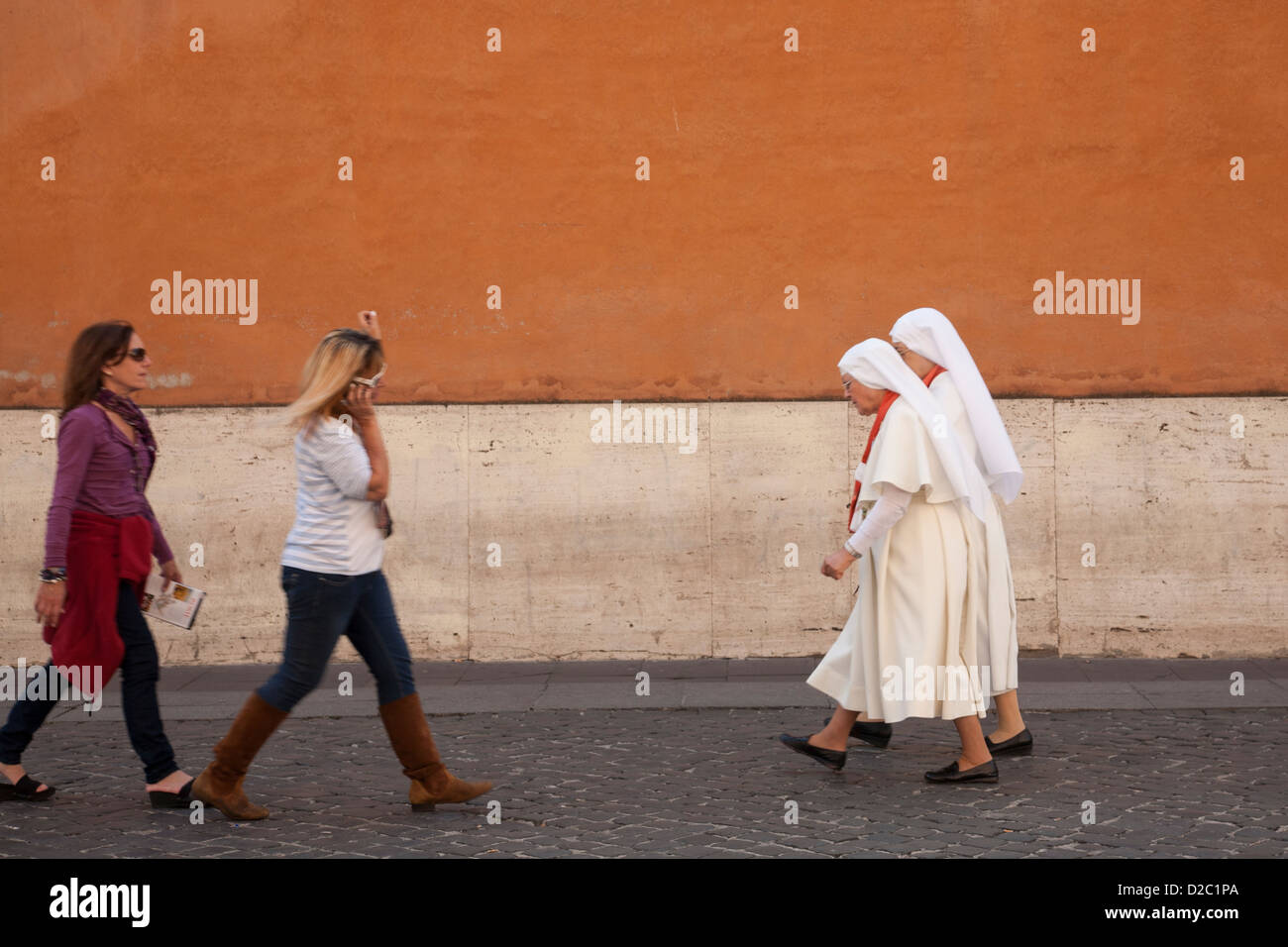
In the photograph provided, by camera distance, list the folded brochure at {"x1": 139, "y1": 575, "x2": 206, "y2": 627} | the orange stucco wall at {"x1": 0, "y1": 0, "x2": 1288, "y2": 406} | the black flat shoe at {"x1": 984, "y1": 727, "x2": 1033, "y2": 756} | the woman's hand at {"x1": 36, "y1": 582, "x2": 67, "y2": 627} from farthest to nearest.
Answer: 1. the orange stucco wall at {"x1": 0, "y1": 0, "x2": 1288, "y2": 406}
2. the black flat shoe at {"x1": 984, "y1": 727, "x2": 1033, "y2": 756}
3. the folded brochure at {"x1": 139, "y1": 575, "x2": 206, "y2": 627}
4. the woman's hand at {"x1": 36, "y1": 582, "x2": 67, "y2": 627}

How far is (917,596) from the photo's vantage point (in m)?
6.07

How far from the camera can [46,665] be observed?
19.3 feet

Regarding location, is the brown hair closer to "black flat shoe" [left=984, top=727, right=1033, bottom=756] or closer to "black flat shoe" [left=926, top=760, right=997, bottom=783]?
"black flat shoe" [left=926, top=760, right=997, bottom=783]

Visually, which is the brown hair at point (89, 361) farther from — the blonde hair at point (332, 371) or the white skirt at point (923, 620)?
the white skirt at point (923, 620)

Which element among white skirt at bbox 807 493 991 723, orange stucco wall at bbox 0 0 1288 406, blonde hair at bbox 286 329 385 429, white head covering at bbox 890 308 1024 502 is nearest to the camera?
blonde hair at bbox 286 329 385 429

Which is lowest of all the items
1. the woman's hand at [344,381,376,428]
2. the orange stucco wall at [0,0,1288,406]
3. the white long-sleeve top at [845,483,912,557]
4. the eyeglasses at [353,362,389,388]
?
the white long-sleeve top at [845,483,912,557]

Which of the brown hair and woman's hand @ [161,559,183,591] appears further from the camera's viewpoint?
woman's hand @ [161,559,183,591]

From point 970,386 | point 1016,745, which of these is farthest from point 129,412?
point 1016,745

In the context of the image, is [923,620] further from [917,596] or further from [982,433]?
[982,433]

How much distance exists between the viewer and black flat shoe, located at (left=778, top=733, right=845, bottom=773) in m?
6.22

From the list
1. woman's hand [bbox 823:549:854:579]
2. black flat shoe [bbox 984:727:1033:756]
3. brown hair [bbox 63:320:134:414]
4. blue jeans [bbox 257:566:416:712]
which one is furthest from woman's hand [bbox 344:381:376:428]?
black flat shoe [bbox 984:727:1033:756]

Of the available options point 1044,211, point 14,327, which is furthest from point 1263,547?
point 14,327
